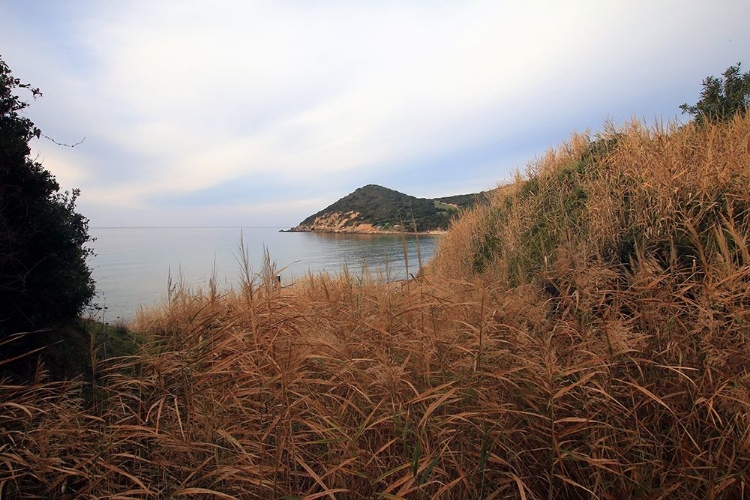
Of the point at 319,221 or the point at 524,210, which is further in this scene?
the point at 319,221

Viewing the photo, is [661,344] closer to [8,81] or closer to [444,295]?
[444,295]

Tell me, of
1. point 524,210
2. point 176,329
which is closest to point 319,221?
point 524,210

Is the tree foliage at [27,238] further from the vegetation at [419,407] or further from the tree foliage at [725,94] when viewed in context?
the tree foliage at [725,94]

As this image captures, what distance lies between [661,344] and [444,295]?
157 cm

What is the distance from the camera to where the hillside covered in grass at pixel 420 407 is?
6.37ft

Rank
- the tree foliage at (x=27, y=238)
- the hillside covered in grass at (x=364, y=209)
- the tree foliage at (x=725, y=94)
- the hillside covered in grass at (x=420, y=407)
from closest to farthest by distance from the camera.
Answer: the hillside covered in grass at (x=420, y=407) < the tree foliage at (x=27, y=238) < the tree foliage at (x=725, y=94) < the hillside covered in grass at (x=364, y=209)

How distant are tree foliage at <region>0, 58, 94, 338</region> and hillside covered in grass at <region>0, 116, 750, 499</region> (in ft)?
4.29

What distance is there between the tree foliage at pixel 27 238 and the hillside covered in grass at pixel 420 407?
4.29ft

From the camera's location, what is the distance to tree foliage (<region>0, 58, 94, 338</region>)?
12.6 feet

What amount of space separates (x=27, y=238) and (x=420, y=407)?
4.50 meters

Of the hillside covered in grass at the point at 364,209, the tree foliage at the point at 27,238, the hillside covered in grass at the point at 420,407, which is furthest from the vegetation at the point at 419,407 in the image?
the hillside covered in grass at the point at 364,209

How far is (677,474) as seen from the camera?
6.56 ft

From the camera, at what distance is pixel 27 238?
13.4 ft

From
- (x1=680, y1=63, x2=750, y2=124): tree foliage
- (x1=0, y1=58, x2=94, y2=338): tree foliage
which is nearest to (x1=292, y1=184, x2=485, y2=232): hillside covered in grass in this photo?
(x1=680, y1=63, x2=750, y2=124): tree foliage
